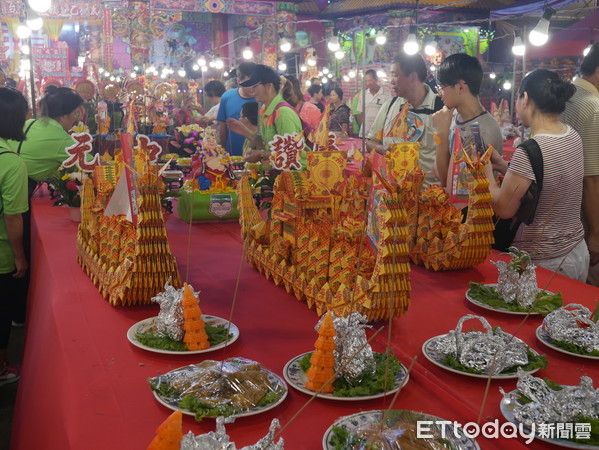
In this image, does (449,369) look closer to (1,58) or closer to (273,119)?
(273,119)

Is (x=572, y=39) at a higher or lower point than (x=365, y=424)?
higher

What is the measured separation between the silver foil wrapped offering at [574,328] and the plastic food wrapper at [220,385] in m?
0.61

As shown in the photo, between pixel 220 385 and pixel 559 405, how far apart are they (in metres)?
0.55

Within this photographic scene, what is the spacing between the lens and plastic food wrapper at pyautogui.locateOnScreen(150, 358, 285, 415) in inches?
38.5

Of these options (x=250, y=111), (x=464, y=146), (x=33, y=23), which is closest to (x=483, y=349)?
(x=464, y=146)

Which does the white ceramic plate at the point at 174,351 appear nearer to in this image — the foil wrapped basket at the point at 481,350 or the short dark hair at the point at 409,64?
the foil wrapped basket at the point at 481,350

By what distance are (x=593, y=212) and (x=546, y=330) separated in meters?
1.01

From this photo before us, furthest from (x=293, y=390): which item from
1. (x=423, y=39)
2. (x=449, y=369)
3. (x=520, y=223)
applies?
(x=423, y=39)

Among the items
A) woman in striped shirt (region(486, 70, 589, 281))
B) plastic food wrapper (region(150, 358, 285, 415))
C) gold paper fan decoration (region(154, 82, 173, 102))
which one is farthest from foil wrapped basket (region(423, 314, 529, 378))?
gold paper fan decoration (region(154, 82, 173, 102))

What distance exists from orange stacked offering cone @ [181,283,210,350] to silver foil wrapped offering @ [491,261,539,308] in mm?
754

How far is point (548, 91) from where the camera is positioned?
5.74 ft

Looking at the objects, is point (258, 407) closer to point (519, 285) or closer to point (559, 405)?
point (559, 405)

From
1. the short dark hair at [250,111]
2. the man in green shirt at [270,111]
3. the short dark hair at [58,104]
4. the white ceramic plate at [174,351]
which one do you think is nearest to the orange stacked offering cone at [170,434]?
the white ceramic plate at [174,351]

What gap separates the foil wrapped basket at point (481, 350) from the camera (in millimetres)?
1103
